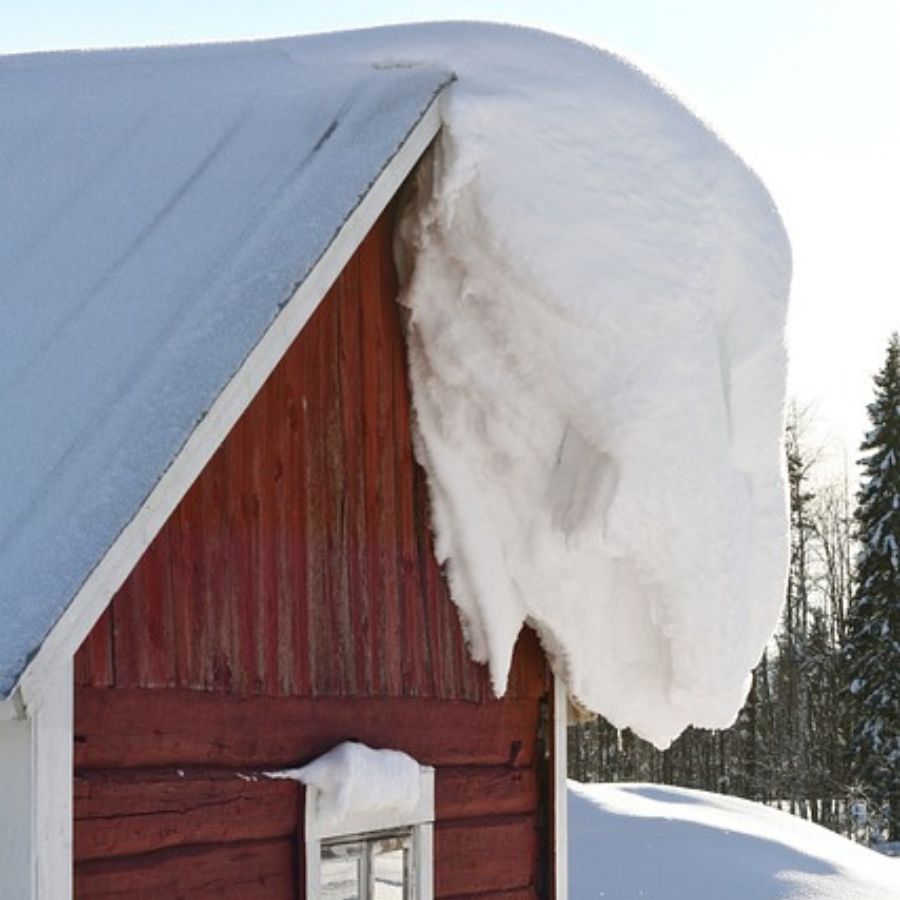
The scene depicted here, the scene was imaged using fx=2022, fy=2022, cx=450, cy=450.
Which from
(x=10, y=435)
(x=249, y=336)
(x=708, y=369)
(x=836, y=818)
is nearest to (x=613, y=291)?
(x=708, y=369)

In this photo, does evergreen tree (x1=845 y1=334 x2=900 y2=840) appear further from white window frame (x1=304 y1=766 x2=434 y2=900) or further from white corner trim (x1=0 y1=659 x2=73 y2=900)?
white corner trim (x1=0 y1=659 x2=73 y2=900)

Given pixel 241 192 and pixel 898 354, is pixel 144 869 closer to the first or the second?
pixel 241 192

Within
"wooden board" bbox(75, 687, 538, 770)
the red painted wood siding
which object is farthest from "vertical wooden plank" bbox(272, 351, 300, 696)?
"wooden board" bbox(75, 687, 538, 770)

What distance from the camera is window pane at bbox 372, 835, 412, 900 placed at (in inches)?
266

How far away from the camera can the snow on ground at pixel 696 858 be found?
736 inches

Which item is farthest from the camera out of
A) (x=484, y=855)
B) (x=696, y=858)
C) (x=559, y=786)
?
(x=696, y=858)

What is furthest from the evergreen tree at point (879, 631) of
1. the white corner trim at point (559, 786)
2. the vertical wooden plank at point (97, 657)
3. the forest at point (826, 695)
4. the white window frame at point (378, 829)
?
the vertical wooden plank at point (97, 657)

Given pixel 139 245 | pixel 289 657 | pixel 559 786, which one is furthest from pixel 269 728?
pixel 559 786

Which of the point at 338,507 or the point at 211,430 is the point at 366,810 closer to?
the point at 338,507

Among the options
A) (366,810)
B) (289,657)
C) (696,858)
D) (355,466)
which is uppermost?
(355,466)

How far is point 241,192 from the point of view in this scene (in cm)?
611

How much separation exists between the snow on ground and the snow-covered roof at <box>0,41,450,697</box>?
12512mm

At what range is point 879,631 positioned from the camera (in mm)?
38688

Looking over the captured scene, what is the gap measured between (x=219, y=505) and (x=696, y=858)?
47.3 feet
